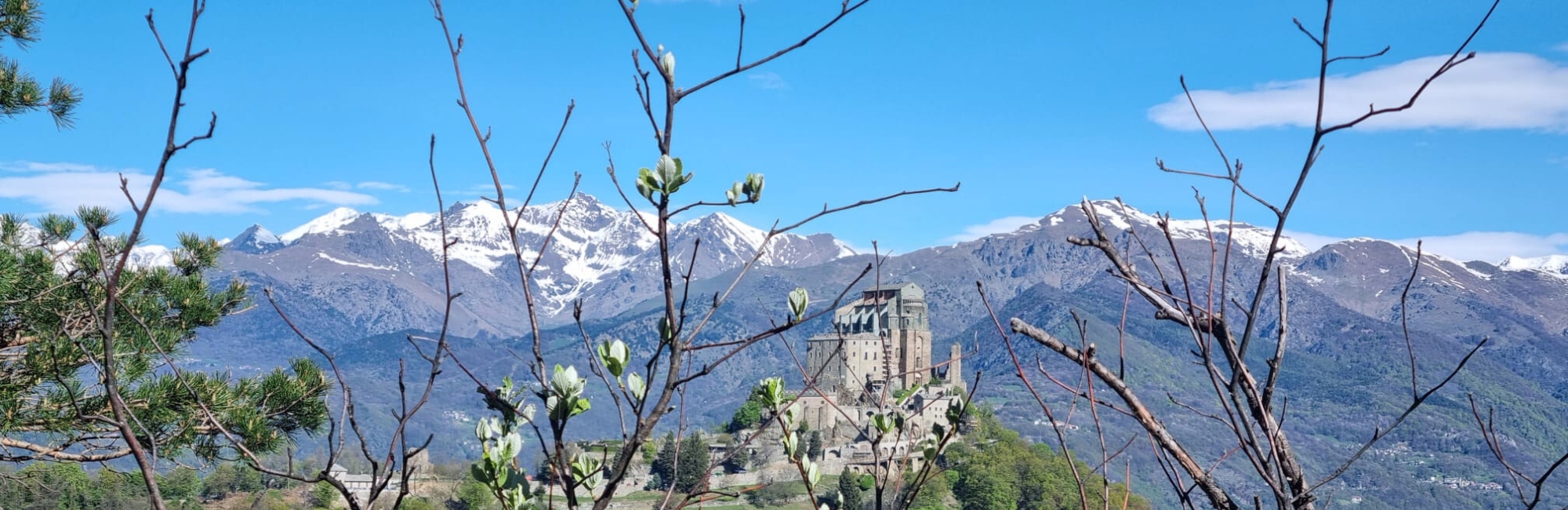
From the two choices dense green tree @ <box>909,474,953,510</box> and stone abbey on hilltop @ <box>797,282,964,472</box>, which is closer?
stone abbey on hilltop @ <box>797,282,964,472</box>

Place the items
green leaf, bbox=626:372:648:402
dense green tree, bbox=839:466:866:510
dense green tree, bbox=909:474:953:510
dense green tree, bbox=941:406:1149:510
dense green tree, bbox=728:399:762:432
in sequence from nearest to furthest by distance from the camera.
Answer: green leaf, bbox=626:372:648:402 → dense green tree, bbox=839:466:866:510 → dense green tree, bbox=909:474:953:510 → dense green tree, bbox=941:406:1149:510 → dense green tree, bbox=728:399:762:432

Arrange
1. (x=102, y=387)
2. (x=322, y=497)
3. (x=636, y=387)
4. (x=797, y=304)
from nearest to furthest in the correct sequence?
1. (x=636, y=387)
2. (x=797, y=304)
3. (x=102, y=387)
4. (x=322, y=497)

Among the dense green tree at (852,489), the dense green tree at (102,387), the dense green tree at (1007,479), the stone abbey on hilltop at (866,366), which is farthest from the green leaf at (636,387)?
the dense green tree at (1007,479)

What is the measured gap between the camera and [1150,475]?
156500 mm

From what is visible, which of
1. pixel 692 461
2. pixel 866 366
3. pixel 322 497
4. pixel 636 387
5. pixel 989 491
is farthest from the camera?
pixel 866 366

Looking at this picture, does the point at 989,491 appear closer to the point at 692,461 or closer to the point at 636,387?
the point at 692,461

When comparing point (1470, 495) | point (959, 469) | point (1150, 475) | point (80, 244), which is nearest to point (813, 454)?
point (959, 469)

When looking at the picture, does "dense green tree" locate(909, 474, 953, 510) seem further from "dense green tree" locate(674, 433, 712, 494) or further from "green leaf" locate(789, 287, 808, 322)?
"green leaf" locate(789, 287, 808, 322)

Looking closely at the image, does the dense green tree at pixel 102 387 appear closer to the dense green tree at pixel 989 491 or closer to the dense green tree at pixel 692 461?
the dense green tree at pixel 692 461

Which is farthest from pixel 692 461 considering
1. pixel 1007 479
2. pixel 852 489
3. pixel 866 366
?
pixel 1007 479

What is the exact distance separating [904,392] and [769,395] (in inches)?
38.3

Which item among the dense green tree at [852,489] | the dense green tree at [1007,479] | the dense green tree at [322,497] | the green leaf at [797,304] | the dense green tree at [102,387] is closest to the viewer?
the green leaf at [797,304]

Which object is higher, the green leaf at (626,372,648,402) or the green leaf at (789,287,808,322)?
the green leaf at (789,287,808,322)

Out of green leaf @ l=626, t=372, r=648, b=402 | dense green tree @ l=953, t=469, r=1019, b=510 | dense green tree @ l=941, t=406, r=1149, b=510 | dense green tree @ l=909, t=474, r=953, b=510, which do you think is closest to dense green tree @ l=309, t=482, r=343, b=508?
dense green tree @ l=909, t=474, r=953, b=510
